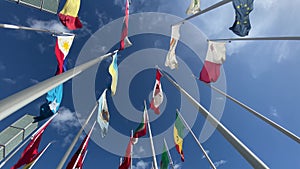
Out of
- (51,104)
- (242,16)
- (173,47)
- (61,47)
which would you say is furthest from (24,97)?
(173,47)

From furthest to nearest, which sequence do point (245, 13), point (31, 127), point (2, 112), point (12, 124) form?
point (12, 124) → point (31, 127) → point (245, 13) → point (2, 112)

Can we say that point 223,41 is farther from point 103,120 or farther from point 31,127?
point 31,127

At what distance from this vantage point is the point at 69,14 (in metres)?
9.59

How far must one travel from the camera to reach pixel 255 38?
8562mm

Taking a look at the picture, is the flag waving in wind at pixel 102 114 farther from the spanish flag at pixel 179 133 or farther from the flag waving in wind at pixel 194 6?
the flag waving in wind at pixel 194 6

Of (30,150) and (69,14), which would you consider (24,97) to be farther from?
(30,150)

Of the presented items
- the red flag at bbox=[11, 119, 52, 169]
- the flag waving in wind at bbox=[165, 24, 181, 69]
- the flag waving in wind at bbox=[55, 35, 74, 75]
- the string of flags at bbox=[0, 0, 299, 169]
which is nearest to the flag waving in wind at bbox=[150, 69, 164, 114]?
the string of flags at bbox=[0, 0, 299, 169]

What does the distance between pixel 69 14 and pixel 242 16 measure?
21.8 ft

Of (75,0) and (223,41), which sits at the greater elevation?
(75,0)

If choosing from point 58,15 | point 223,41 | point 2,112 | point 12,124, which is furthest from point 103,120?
point 12,124

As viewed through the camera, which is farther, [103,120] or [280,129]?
[103,120]

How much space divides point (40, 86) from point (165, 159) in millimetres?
10454

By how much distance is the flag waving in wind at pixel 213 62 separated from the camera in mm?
10461

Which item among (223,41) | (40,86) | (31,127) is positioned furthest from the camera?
(31,127)
